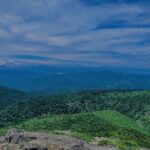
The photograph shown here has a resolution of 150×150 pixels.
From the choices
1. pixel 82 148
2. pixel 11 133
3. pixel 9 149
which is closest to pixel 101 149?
pixel 82 148

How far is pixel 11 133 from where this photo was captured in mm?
100375

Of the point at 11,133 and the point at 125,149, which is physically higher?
the point at 11,133

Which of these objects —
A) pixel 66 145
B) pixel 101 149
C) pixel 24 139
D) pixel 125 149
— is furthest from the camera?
pixel 125 149

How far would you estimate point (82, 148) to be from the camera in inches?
3531

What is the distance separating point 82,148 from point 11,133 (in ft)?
68.8

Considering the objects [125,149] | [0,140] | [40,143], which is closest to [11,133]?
[0,140]

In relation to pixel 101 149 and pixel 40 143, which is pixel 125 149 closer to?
pixel 101 149

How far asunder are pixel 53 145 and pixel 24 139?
17.8 meters

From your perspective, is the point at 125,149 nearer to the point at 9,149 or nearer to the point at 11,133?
the point at 11,133

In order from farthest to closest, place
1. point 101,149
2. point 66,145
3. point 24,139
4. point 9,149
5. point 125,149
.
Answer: point 125,149 → point 101,149 → point 24,139 → point 66,145 → point 9,149

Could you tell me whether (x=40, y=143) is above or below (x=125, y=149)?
above

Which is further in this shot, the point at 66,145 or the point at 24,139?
the point at 24,139

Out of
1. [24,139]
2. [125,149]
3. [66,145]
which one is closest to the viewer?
[66,145]

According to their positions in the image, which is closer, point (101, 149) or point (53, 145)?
point (53, 145)
